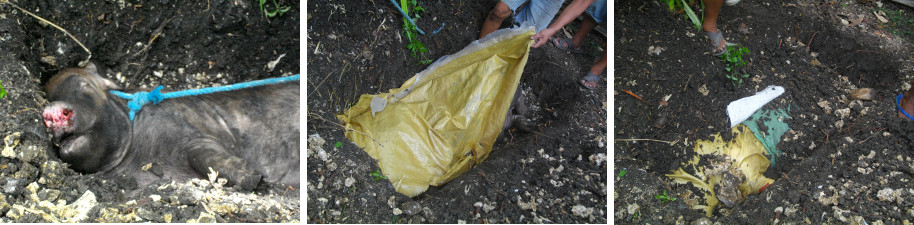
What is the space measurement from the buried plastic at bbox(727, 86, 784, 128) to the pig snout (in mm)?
2881

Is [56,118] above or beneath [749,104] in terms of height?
above

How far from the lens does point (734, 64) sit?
299 centimetres

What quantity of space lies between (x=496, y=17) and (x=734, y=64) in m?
1.28

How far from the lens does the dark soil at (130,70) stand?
1.79 meters

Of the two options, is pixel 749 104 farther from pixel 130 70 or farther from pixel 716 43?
pixel 130 70

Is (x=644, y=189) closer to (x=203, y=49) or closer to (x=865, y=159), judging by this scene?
(x=865, y=159)

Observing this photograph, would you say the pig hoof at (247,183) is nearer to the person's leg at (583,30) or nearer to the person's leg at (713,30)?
the person's leg at (583,30)

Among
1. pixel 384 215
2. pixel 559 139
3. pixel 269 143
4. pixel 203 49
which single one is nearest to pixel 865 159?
pixel 559 139

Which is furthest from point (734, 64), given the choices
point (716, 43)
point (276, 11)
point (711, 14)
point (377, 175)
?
point (276, 11)

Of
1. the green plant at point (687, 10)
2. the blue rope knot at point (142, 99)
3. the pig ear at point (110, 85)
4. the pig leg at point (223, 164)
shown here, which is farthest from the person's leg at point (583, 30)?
the pig ear at point (110, 85)

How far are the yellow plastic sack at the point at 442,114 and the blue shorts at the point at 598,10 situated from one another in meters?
0.46

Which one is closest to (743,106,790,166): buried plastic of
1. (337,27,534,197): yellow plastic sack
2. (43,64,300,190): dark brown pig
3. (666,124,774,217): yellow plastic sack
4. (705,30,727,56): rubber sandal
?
(666,124,774,217): yellow plastic sack

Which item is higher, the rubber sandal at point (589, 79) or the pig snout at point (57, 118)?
the pig snout at point (57, 118)

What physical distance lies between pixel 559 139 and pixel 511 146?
0.75ft
